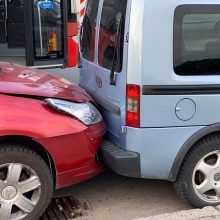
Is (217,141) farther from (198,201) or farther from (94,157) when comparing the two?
(94,157)

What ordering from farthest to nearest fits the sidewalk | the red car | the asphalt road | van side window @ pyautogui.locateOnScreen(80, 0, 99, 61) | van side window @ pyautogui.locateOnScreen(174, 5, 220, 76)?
van side window @ pyautogui.locateOnScreen(80, 0, 99, 61)
the asphalt road
the sidewalk
van side window @ pyautogui.locateOnScreen(174, 5, 220, 76)
the red car

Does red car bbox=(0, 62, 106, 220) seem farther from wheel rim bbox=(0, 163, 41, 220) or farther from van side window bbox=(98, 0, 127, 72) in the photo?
van side window bbox=(98, 0, 127, 72)

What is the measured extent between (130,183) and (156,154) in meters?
0.98

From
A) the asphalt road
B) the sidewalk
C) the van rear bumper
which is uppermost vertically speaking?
the van rear bumper

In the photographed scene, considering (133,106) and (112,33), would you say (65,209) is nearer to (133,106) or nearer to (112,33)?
(133,106)

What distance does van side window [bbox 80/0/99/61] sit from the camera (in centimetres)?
430

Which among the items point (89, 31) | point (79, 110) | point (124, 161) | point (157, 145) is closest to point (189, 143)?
point (157, 145)

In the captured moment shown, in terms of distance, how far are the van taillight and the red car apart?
0.34 m

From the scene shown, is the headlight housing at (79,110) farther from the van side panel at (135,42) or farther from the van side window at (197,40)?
the van side window at (197,40)

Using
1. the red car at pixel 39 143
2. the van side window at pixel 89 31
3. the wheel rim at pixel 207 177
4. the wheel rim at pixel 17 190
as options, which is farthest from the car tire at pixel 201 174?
the van side window at pixel 89 31

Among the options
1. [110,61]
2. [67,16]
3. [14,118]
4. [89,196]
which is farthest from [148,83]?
[67,16]

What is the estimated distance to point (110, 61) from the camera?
3828mm

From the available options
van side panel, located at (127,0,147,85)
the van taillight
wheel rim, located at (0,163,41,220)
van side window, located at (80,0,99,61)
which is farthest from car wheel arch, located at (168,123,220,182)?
van side window, located at (80,0,99,61)

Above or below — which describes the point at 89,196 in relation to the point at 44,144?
below
